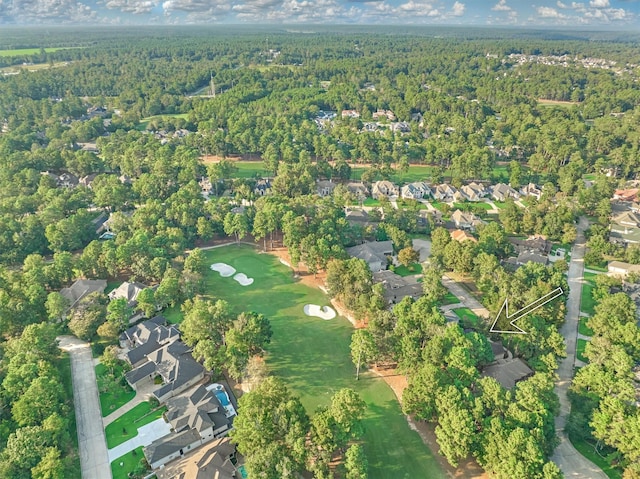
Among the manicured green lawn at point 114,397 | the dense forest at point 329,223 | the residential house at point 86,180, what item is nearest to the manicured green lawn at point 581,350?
the dense forest at point 329,223

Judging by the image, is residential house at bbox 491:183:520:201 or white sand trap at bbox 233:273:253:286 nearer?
white sand trap at bbox 233:273:253:286

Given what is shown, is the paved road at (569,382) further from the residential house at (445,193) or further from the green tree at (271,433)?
the residential house at (445,193)

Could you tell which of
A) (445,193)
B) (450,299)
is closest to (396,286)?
(450,299)

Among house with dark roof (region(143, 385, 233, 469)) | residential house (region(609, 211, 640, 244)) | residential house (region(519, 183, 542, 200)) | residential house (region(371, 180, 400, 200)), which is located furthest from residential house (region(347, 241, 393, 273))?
residential house (region(519, 183, 542, 200))

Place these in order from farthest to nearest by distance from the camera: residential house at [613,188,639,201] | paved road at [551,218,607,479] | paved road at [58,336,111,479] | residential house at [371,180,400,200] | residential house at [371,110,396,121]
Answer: residential house at [371,110,396,121]
residential house at [371,180,400,200]
residential house at [613,188,639,201]
paved road at [58,336,111,479]
paved road at [551,218,607,479]

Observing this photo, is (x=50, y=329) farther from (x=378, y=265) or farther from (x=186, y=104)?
(x=186, y=104)

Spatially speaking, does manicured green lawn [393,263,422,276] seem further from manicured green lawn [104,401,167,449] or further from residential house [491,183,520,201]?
residential house [491,183,520,201]
